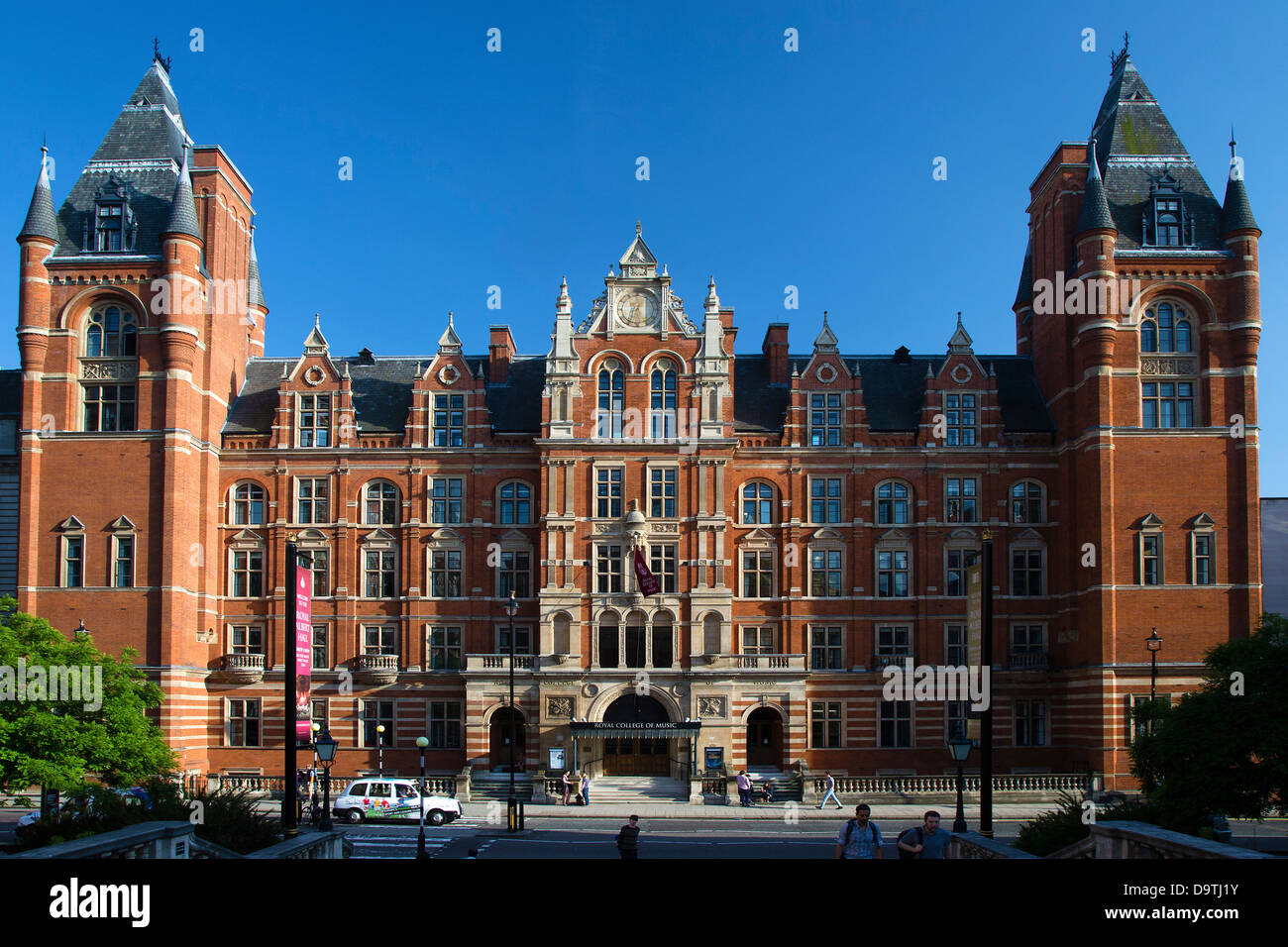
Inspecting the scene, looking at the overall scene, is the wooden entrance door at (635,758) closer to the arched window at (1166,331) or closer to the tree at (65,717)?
the tree at (65,717)

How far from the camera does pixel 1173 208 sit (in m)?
53.0

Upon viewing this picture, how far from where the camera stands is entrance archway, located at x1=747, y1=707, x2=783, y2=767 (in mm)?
52875

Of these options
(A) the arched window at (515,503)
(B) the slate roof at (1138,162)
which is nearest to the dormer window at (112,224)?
(A) the arched window at (515,503)

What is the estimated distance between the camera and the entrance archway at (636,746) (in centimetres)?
5172

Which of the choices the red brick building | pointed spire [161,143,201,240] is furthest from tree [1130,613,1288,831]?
pointed spire [161,143,201,240]

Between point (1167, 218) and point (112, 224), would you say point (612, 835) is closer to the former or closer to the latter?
point (112, 224)

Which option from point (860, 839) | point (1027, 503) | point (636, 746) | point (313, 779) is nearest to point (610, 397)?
point (636, 746)

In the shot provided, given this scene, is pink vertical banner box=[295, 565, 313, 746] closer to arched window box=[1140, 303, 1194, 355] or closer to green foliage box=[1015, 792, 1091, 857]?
green foliage box=[1015, 792, 1091, 857]

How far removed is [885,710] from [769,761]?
5.41 meters

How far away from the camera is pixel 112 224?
2095 inches

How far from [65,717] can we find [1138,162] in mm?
47674

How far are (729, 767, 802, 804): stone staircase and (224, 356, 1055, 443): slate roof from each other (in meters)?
14.7

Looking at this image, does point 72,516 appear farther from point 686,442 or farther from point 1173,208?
point 1173,208

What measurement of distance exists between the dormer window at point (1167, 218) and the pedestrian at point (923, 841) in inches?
1576
